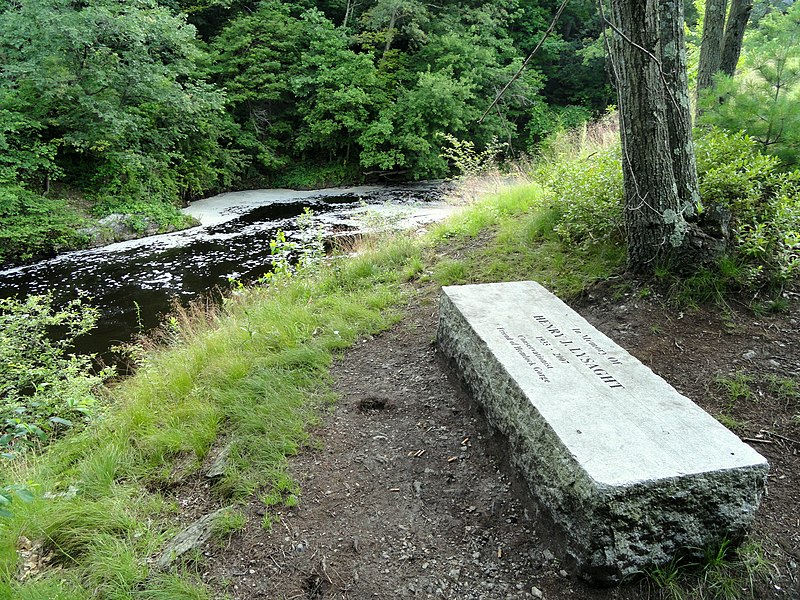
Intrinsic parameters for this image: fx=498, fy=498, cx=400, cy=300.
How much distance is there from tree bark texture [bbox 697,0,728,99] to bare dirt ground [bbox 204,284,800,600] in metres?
3.87

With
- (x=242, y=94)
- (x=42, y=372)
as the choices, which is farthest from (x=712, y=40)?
(x=242, y=94)

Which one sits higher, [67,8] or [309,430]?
[67,8]

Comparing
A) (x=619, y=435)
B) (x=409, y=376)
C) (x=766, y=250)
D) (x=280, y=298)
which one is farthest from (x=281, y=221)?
(x=619, y=435)

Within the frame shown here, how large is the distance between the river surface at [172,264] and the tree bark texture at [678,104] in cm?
538

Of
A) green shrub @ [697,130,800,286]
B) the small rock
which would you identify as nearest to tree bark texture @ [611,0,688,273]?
green shrub @ [697,130,800,286]

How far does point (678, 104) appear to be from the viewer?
3311mm

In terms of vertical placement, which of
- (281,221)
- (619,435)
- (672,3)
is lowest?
(281,221)

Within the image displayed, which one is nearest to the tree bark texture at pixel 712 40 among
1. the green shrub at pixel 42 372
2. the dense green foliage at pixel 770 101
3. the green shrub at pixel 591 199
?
the dense green foliage at pixel 770 101

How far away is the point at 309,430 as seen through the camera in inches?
118

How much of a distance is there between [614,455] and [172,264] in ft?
28.5

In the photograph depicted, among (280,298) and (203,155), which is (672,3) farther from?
(203,155)

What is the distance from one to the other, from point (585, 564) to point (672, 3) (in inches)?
136

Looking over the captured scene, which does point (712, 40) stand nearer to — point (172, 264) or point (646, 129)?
point (646, 129)

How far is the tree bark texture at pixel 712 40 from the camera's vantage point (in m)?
5.78
